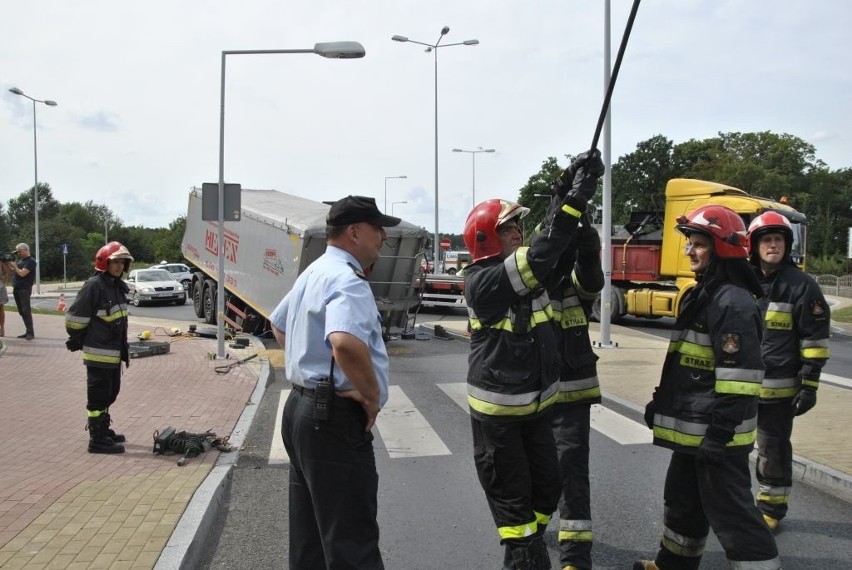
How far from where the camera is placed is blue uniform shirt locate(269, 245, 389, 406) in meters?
2.54

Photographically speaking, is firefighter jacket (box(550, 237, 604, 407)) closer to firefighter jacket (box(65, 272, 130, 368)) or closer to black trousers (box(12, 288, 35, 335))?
firefighter jacket (box(65, 272, 130, 368))

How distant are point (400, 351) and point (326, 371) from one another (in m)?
10.1

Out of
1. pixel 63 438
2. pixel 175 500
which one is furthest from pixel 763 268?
pixel 63 438

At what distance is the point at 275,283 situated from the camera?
12984 mm

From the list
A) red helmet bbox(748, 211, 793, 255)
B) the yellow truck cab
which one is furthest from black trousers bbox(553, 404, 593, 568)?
the yellow truck cab

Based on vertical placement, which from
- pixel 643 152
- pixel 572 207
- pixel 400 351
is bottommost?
pixel 400 351

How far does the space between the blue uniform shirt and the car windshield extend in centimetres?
2509

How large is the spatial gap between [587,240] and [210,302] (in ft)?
49.7

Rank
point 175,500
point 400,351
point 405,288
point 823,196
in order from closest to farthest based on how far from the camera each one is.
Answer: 1. point 175,500
2. point 400,351
3. point 405,288
4. point 823,196

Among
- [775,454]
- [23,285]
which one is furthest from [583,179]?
[23,285]

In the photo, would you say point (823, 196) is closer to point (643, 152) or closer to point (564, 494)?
point (643, 152)

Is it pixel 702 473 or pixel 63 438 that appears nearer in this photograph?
pixel 702 473

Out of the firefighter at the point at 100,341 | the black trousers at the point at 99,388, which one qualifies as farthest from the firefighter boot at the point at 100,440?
the black trousers at the point at 99,388

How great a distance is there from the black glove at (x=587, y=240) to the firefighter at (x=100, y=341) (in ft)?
13.8
